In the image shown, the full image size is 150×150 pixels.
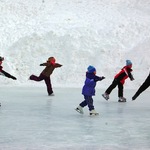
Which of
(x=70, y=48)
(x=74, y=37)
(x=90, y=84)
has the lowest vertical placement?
(x=90, y=84)

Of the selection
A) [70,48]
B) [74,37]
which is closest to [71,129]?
[70,48]

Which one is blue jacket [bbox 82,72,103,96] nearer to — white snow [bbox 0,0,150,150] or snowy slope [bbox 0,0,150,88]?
white snow [bbox 0,0,150,150]

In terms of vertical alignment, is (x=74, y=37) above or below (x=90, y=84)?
above

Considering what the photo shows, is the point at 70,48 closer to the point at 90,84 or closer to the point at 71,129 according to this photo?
the point at 90,84

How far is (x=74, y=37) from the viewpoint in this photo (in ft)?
83.2

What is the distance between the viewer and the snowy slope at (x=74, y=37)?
23266mm

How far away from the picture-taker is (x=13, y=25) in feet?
90.1

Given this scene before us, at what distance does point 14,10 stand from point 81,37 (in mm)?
5978

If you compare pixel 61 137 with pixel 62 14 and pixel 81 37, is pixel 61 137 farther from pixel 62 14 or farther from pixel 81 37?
pixel 62 14

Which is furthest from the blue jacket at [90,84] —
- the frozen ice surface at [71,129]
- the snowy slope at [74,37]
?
the snowy slope at [74,37]

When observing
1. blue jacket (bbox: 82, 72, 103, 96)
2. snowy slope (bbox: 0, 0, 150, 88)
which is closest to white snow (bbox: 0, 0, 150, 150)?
snowy slope (bbox: 0, 0, 150, 88)

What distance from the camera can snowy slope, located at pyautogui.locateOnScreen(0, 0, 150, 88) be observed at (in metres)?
23.3

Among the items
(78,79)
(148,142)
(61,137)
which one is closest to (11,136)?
(61,137)

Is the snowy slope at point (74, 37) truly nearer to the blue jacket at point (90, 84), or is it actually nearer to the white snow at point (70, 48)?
the white snow at point (70, 48)
